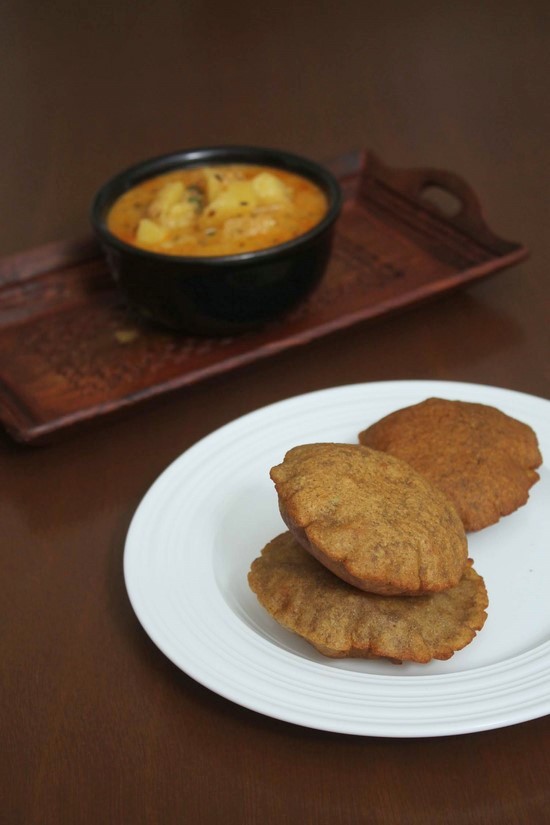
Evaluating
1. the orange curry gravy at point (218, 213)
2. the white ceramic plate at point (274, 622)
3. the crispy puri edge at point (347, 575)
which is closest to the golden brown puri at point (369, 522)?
the crispy puri edge at point (347, 575)

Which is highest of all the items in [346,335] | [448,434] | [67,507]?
[448,434]

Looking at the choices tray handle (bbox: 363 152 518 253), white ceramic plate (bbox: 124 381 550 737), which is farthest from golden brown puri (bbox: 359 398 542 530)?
tray handle (bbox: 363 152 518 253)

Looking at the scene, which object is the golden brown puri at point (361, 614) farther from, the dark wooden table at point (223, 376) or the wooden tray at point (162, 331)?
the wooden tray at point (162, 331)

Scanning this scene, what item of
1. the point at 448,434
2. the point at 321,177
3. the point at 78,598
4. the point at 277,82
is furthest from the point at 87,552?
the point at 277,82

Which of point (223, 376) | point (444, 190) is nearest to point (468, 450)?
point (223, 376)

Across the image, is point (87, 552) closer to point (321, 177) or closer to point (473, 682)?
point (473, 682)

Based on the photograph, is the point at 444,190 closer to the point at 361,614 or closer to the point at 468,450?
the point at 468,450
